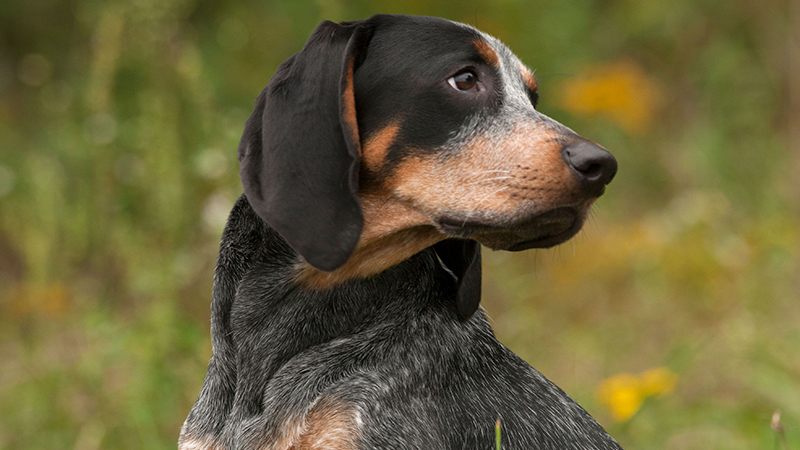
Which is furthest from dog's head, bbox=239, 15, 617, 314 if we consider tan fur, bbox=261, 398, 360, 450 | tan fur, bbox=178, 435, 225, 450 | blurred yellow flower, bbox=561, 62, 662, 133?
blurred yellow flower, bbox=561, 62, 662, 133

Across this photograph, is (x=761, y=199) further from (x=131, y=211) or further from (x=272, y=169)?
(x=272, y=169)

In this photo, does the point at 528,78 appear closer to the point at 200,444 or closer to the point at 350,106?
the point at 350,106

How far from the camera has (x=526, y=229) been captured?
2.93 metres

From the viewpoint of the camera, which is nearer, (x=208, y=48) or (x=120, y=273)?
(x=120, y=273)

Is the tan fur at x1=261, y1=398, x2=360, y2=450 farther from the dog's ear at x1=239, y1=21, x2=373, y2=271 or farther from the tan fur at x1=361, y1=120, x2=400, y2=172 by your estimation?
the tan fur at x1=361, y1=120, x2=400, y2=172

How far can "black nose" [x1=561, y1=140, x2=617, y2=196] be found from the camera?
2729 mm

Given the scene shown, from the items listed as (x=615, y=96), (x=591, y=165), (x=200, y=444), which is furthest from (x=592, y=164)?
(x=615, y=96)

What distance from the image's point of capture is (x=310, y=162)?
9.20 feet

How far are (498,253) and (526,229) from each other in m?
3.85

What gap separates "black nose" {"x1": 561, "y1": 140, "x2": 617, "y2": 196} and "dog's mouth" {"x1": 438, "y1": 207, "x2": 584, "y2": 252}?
5.1 inches

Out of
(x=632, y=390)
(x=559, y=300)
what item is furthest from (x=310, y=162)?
(x=559, y=300)

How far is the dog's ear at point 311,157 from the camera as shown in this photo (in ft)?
9.04

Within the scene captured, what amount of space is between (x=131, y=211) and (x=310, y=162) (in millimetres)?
2650

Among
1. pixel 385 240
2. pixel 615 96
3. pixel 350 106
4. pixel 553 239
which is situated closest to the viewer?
pixel 350 106
